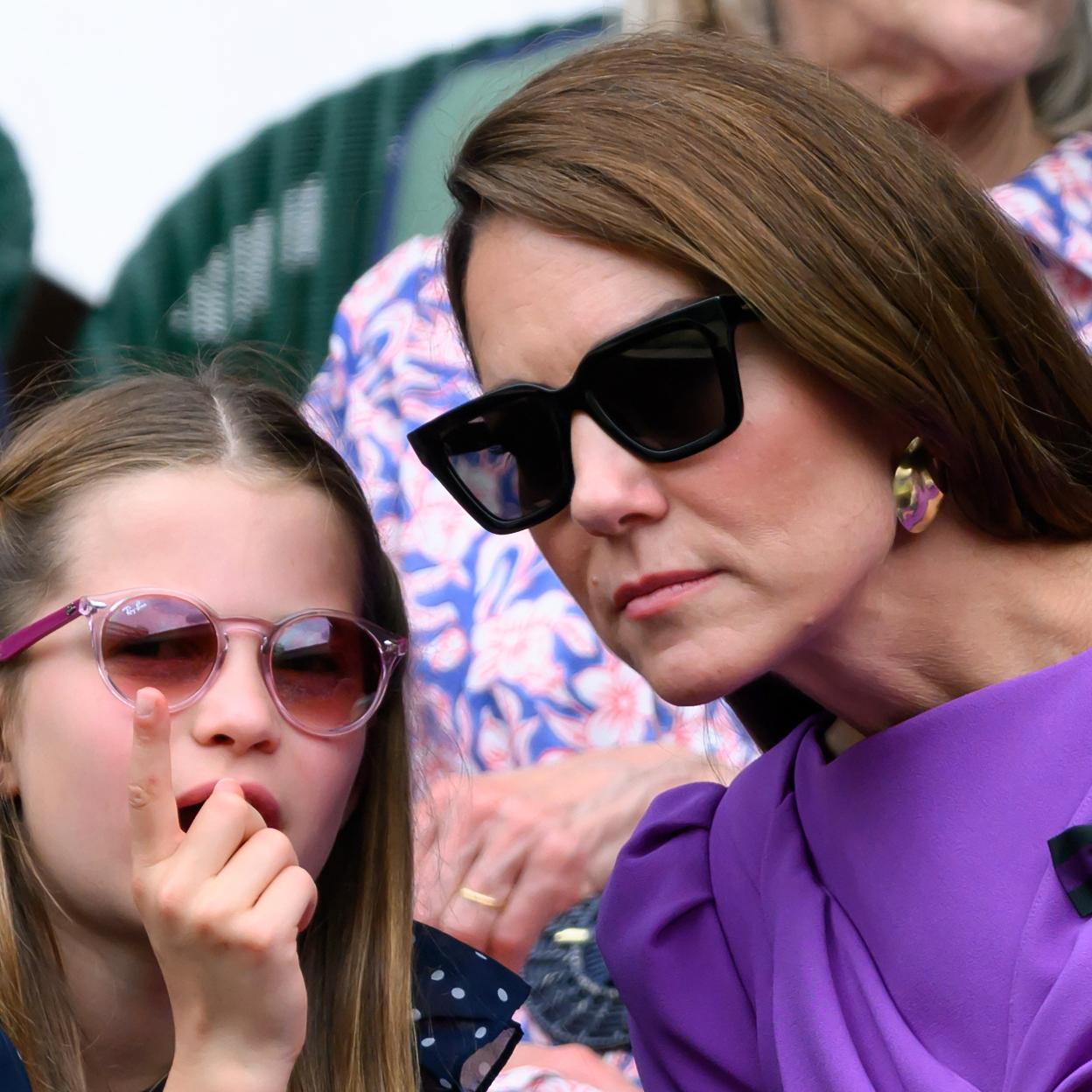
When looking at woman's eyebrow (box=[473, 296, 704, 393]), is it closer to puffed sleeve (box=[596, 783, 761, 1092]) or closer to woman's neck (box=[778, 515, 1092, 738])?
woman's neck (box=[778, 515, 1092, 738])

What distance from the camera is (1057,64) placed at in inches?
97.7

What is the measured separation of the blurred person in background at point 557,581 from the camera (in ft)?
6.60

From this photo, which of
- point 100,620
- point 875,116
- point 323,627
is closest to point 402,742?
point 323,627

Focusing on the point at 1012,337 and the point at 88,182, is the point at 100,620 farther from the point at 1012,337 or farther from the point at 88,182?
the point at 88,182

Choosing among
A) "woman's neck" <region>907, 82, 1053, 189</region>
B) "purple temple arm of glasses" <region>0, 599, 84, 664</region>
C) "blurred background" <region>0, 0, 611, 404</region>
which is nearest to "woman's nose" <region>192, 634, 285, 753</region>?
"purple temple arm of glasses" <region>0, 599, 84, 664</region>

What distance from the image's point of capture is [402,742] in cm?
182

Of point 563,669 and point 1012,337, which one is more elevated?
point 1012,337

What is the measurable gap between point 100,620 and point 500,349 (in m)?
0.45

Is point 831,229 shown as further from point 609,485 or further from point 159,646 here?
point 159,646

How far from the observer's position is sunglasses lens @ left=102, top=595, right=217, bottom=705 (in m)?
1.52

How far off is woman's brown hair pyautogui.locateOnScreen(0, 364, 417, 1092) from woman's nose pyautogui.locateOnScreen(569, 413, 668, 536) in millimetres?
456

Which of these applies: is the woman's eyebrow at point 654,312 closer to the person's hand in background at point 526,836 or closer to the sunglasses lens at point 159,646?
the sunglasses lens at point 159,646

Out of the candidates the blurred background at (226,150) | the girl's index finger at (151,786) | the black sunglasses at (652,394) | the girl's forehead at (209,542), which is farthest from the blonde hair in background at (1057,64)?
the girl's index finger at (151,786)

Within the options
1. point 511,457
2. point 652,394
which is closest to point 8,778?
point 511,457
